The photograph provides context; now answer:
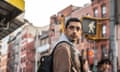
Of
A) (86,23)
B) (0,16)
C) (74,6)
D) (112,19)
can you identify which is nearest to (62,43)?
(112,19)

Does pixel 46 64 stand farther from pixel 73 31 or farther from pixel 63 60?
pixel 73 31

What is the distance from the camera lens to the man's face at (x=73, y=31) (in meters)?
2.84

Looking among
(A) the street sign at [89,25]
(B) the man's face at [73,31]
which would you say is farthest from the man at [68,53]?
(A) the street sign at [89,25]

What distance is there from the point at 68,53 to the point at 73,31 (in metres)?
0.18

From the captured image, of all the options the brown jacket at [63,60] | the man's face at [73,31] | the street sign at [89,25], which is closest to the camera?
the brown jacket at [63,60]

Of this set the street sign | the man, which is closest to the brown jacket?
the man

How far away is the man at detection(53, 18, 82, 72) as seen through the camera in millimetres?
2711

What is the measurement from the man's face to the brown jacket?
0.09 metres

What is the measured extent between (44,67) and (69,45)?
215 mm

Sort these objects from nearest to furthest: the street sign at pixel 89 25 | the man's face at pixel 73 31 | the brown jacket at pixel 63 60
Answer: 1. the brown jacket at pixel 63 60
2. the man's face at pixel 73 31
3. the street sign at pixel 89 25

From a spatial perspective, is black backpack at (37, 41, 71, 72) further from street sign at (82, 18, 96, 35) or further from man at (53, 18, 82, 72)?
street sign at (82, 18, 96, 35)

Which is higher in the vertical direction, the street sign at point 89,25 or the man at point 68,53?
the street sign at point 89,25

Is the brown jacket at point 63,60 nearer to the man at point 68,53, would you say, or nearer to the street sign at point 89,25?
the man at point 68,53

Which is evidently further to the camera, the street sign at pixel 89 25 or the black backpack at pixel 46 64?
the street sign at pixel 89 25
